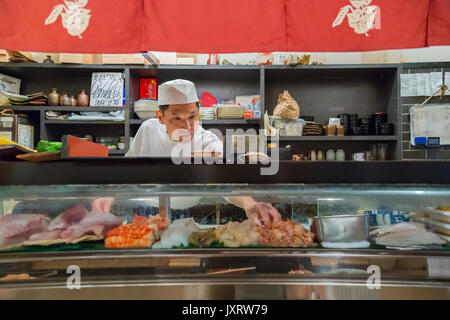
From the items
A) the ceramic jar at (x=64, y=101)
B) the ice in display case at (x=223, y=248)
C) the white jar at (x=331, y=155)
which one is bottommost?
the ice in display case at (x=223, y=248)

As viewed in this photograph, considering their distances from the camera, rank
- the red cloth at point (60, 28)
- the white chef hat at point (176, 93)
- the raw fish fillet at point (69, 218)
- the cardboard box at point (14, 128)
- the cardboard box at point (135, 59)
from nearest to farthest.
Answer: the raw fish fillet at point (69, 218) < the red cloth at point (60, 28) < the white chef hat at point (176, 93) < the cardboard box at point (14, 128) < the cardboard box at point (135, 59)

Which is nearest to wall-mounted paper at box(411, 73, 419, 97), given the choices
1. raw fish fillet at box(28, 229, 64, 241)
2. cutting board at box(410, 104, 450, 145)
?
cutting board at box(410, 104, 450, 145)

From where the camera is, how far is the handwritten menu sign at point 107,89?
12.6 ft

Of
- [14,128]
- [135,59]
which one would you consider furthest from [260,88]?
[14,128]

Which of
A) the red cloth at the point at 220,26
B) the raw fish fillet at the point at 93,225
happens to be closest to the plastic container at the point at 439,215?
the red cloth at the point at 220,26

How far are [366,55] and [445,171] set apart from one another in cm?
351

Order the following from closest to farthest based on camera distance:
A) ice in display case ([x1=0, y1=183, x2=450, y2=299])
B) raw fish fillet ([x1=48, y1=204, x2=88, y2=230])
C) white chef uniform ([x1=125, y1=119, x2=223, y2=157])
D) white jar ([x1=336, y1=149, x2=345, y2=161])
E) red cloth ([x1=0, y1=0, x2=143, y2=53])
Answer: ice in display case ([x1=0, y1=183, x2=450, y2=299])
raw fish fillet ([x1=48, y1=204, x2=88, y2=230])
red cloth ([x1=0, y1=0, x2=143, y2=53])
white chef uniform ([x1=125, y1=119, x2=223, y2=157])
white jar ([x1=336, y1=149, x2=345, y2=161])

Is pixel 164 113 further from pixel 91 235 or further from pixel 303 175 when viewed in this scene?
pixel 303 175

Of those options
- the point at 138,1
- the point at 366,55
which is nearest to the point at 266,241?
the point at 138,1

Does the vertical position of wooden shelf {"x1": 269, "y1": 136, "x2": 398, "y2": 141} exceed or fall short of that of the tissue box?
it falls short

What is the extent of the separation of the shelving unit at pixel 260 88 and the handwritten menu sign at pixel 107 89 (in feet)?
0.27

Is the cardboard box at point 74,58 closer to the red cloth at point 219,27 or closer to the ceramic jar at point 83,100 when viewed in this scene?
the ceramic jar at point 83,100

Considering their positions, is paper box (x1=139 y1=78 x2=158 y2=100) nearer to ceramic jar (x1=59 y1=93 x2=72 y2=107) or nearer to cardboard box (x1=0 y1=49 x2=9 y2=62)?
ceramic jar (x1=59 y1=93 x2=72 y2=107)

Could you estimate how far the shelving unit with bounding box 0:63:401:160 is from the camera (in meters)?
3.80
